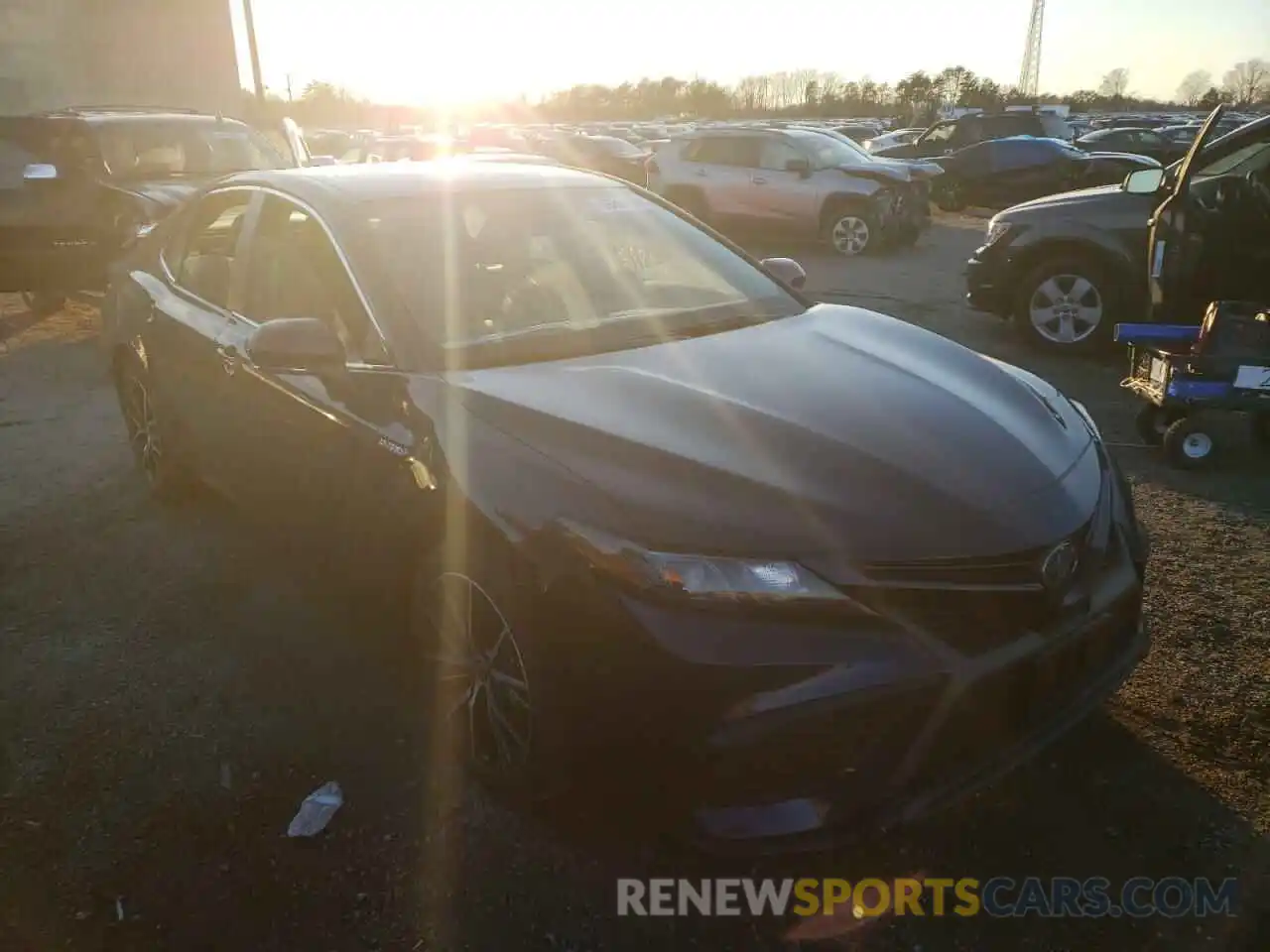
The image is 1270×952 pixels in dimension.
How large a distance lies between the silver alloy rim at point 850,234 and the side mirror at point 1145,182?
7076mm

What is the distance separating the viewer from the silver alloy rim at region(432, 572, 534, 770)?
2.54 meters

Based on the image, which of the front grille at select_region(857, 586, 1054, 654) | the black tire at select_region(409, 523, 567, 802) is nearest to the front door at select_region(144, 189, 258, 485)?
the black tire at select_region(409, 523, 567, 802)

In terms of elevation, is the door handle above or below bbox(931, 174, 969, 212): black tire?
above

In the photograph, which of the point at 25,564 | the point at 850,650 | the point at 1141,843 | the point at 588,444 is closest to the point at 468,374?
the point at 588,444

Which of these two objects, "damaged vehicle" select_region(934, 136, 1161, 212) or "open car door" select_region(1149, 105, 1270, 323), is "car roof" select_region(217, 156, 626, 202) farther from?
"damaged vehicle" select_region(934, 136, 1161, 212)

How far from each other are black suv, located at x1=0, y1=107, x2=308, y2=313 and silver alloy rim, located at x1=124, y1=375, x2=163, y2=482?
399cm

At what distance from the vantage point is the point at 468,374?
9.27ft

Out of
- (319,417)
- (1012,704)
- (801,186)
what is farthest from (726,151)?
(1012,704)

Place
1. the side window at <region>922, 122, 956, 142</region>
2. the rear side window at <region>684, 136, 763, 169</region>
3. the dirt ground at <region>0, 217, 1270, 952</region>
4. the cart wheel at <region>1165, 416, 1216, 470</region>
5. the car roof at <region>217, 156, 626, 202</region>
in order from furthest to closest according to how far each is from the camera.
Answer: the side window at <region>922, 122, 956, 142</region>
the rear side window at <region>684, 136, 763, 169</region>
the cart wheel at <region>1165, 416, 1216, 470</region>
the car roof at <region>217, 156, 626, 202</region>
the dirt ground at <region>0, 217, 1270, 952</region>

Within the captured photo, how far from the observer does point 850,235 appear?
14.0 m

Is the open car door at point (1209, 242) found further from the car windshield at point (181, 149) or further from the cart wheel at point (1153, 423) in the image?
the car windshield at point (181, 149)

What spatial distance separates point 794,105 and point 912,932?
84.2 meters

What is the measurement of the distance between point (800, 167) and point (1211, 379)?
9741 mm

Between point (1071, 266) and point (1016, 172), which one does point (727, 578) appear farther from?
point (1016, 172)
